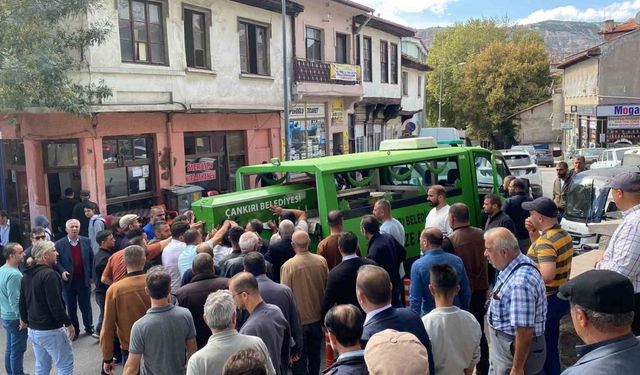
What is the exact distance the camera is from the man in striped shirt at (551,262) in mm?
4766

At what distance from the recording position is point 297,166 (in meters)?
8.36

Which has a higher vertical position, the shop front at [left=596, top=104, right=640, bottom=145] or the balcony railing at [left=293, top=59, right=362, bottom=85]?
the balcony railing at [left=293, top=59, right=362, bottom=85]

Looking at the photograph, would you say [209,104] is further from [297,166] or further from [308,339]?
[308,339]

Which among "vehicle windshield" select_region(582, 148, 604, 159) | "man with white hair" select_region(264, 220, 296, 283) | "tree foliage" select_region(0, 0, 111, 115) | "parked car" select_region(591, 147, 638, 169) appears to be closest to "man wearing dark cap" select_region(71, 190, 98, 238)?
"tree foliage" select_region(0, 0, 111, 115)

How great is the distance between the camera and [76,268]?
26.1 ft

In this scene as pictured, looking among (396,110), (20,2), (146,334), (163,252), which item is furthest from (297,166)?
(396,110)

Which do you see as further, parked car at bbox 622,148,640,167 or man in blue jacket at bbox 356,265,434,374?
parked car at bbox 622,148,640,167

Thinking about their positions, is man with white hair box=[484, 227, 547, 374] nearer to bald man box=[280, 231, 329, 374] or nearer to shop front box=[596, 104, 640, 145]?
bald man box=[280, 231, 329, 374]

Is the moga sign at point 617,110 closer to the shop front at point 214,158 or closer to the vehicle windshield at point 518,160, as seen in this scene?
the vehicle windshield at point 518,160

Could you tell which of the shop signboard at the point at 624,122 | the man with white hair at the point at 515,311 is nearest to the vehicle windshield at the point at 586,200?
the man with white hair at the point at 515,311

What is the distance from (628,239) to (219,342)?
10.4 ft

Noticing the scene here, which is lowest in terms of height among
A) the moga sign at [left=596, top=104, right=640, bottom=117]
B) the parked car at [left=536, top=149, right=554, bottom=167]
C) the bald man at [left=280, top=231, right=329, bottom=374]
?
the parked car at [left=536, top=149, right=554, bottom=167]

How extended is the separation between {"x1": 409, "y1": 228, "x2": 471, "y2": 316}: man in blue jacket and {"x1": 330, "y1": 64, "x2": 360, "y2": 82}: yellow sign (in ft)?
51.4

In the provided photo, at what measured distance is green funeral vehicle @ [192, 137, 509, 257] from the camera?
8.04 metres
